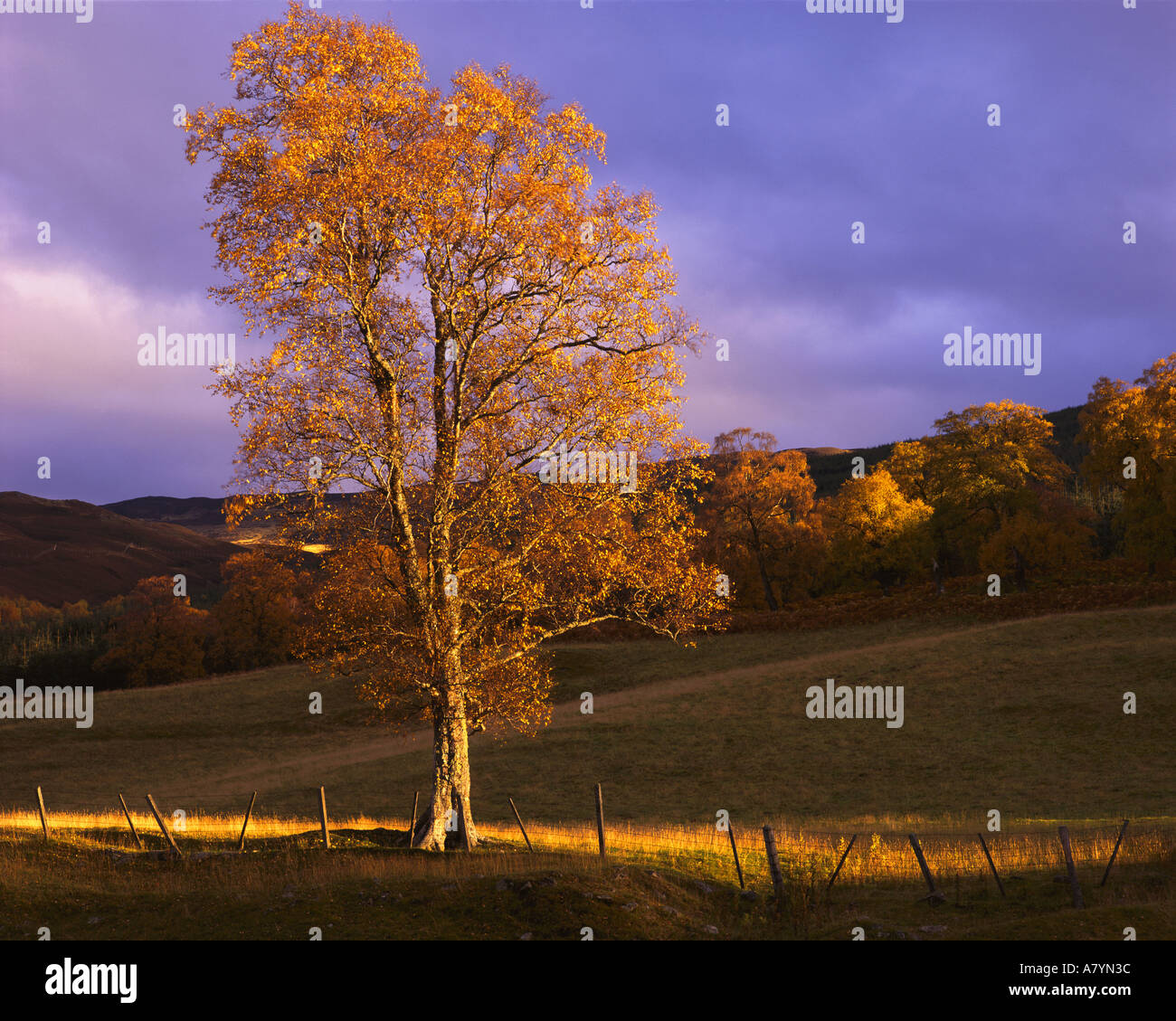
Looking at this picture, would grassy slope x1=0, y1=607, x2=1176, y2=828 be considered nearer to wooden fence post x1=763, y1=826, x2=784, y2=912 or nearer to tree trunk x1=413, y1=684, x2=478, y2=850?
tree trunk x1=413, y1=684, x2=478, y2=850

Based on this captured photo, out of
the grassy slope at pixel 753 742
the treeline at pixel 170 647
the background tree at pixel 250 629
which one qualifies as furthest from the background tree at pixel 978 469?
the background tree at pixel 250 629

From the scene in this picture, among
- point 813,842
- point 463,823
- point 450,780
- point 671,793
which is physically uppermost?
point 450,780

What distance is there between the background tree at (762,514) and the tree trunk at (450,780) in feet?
211

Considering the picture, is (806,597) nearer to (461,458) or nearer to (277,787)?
(277,787)

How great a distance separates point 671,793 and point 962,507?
190 ft

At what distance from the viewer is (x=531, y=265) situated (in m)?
20.3

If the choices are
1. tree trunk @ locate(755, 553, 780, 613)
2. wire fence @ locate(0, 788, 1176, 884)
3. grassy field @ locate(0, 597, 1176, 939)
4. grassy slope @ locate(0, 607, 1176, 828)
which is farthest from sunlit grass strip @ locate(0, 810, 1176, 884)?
tree trunk @ locate(755, 553, 780, 613)

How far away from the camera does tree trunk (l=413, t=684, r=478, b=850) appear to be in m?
20.0

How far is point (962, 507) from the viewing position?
8419 centimetres

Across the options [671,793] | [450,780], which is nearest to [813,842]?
[450,780]

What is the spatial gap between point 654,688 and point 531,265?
44.0 m

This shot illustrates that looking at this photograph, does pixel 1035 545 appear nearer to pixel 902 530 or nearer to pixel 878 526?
pixel 902 530

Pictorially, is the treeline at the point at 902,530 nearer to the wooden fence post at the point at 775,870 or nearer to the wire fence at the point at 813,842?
the wire fence at the point at 813,842
